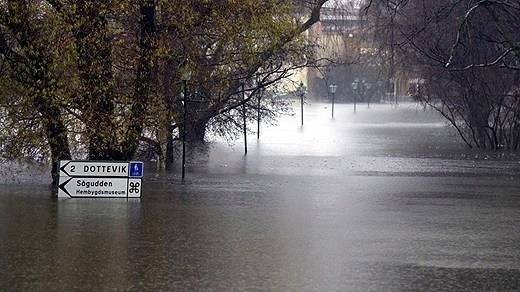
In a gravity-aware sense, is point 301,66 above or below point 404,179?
above

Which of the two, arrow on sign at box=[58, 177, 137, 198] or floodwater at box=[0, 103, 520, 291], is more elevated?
arrow on sign at box=[58, 177, 137, 198]

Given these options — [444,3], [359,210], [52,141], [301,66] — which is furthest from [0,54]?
[444,3]

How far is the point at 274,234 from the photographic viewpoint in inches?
615

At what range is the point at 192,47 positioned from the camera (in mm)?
26297

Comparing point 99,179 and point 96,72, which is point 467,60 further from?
point 99,179

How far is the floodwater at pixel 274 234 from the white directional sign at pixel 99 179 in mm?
384

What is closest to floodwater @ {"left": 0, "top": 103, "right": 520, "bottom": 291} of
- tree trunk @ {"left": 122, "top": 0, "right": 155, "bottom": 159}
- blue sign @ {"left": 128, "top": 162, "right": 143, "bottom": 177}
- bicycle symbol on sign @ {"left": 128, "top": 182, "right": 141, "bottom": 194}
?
bicycle symbol on sign @ {"left": 128, "top": 182, "right": 141, "bottom": 194}

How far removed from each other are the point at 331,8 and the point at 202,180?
67.6 feet

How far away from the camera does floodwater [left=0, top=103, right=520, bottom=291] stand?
455 inches

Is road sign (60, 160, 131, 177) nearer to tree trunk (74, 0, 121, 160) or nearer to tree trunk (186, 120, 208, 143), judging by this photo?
tree trunk (74, 0, 121, 160)

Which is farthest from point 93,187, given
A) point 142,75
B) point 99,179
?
point 142,75

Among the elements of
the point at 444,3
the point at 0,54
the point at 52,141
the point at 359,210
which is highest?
the point at 444,3

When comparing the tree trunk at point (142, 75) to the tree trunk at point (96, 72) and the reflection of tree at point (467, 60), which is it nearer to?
the tree trunk at point (96, 72)

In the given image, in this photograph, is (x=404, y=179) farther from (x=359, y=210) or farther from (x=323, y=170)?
(x=359, y=210)
